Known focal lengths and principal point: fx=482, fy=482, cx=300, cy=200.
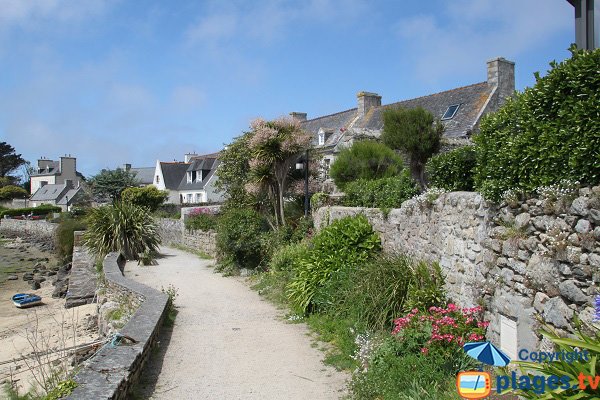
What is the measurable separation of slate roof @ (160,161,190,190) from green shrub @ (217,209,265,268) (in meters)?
37.9

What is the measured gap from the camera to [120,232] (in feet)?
57.5

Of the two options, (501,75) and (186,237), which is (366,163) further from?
(186,237)

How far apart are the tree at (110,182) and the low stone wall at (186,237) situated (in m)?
18.3

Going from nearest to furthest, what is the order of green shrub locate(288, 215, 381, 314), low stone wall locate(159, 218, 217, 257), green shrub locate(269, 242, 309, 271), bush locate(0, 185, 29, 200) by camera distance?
green shrub locate(288, 215, 381, 314) < green shrub locate(269, 242, 309, 271) < low stone wall locate(159, 218, 217, 257) < bush locate(0, 185, 29, 200)

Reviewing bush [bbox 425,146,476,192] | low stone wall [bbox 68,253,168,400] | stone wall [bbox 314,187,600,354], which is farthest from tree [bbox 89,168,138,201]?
stone wall [bbox 314,187,600,354]

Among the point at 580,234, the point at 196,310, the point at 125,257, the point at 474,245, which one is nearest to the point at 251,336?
the point at 196,310

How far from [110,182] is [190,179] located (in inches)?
346

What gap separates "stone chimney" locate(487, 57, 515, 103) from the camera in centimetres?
2220

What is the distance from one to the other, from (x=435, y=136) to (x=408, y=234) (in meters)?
6.83

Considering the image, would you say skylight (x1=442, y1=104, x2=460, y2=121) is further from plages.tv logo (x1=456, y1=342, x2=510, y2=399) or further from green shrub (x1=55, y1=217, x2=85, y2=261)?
plages.tv logo (x1=456, y1=342, x2=510, y2=399)

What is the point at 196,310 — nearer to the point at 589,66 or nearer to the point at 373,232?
the point at 373,232

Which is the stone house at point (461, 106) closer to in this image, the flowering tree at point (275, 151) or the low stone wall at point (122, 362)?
the flowering tree at point (275, 151)

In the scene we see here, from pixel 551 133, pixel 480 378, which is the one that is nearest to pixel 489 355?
pixel 480 378

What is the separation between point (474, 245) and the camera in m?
6.01
